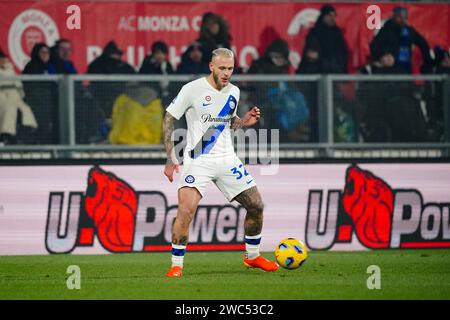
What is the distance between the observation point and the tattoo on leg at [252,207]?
14.2 meters

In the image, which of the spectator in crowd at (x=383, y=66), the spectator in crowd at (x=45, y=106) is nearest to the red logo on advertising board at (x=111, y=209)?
the spectator in crowd at (x=45, y=106)

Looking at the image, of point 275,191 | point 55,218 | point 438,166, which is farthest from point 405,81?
point 55,218

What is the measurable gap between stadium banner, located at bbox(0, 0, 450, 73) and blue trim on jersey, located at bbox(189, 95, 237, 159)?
6.85 metres

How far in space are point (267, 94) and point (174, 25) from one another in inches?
136

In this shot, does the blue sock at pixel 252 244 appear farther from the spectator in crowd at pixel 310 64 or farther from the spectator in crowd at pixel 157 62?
the spectator in crowd at pixel 310 64

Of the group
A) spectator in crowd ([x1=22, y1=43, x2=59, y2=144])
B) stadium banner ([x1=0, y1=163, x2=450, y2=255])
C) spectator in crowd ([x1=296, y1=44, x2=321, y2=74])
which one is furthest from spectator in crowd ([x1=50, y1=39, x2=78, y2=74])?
spectator in crowd ([x1=296, y1=44, x2=321, y2=74])

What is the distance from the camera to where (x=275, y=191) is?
59.5ft

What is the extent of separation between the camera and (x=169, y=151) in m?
13.6

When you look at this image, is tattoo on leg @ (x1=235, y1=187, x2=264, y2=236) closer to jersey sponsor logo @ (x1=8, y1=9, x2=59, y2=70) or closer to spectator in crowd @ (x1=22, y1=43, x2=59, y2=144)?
spectator in crowd @ (x1=22, y1=43, x2=59, y2=144)

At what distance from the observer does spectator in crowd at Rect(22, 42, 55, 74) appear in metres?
19.0

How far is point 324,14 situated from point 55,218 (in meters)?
6.33

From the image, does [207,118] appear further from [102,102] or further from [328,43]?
[328,43]

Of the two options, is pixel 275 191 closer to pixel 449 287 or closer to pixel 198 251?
pixel 198 251
